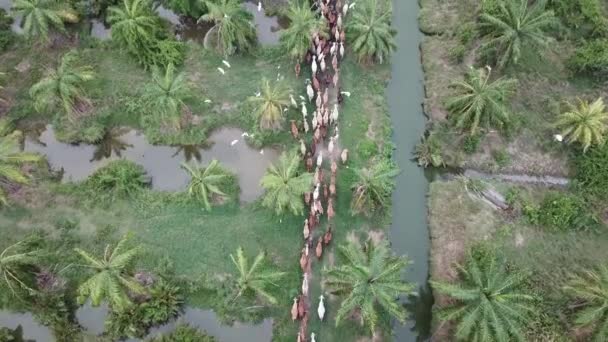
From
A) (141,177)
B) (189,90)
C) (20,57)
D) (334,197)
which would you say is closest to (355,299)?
(334,197)

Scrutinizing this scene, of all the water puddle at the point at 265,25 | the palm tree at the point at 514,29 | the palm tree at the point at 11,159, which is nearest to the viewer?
the palm tree at the point at 11,159

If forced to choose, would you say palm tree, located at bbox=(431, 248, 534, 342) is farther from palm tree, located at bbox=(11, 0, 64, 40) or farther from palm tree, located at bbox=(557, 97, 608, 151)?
palm tree, located at bbox=(11, 0, 64, 40)

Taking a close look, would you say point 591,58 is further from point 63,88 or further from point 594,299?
point 63,88

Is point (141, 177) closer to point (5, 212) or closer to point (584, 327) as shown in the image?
point (5, 212)

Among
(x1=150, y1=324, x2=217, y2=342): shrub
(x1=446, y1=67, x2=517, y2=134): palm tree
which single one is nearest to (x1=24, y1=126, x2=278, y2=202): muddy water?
(x1=150, y1=324, x2=217, y2=342): shrub

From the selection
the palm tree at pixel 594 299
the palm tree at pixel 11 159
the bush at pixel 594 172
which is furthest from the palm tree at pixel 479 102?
the palm tree at pixel 11 159

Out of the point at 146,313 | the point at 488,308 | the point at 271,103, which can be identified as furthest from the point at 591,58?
the point at 146,313

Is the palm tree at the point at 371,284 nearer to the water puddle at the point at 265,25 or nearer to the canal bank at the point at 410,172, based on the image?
the canal bank at the point at 410,172
